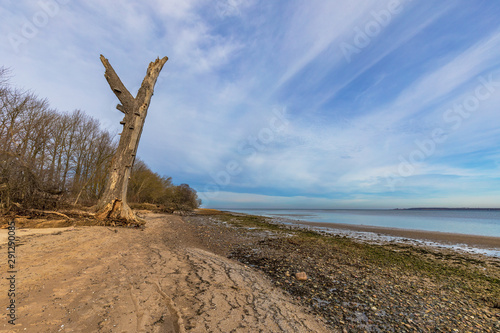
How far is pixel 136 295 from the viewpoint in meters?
3.46

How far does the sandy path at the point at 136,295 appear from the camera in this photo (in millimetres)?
2727

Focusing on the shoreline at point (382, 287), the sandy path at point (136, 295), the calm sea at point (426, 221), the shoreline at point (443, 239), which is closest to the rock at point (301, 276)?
the shoreline at point (382, 287)

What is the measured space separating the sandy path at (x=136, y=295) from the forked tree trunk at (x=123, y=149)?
490cm

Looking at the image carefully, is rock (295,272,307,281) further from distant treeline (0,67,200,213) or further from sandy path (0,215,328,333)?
distant treeline (0,67,200,213)

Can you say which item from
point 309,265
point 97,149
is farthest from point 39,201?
point 97,149

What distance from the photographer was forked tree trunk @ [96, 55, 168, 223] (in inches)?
419

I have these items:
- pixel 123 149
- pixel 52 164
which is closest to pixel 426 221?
pixel 123 149

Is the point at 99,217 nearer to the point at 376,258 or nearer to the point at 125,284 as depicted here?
the point at 125,284

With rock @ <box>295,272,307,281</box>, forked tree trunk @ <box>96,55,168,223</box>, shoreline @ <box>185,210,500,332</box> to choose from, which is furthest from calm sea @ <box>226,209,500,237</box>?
forked tree trunk @ <box>96,55,168,223</box>

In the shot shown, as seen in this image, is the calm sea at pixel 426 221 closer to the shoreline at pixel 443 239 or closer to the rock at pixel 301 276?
the shoreline at pixel 443 239

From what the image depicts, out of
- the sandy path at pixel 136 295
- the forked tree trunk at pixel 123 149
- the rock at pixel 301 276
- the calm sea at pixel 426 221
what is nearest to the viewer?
the sandy path at pixel 136 295

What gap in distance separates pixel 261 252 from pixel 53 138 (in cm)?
2652

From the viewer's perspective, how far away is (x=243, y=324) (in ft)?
10.2

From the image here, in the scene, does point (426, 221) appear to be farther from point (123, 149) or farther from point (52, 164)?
point (52, 164)
